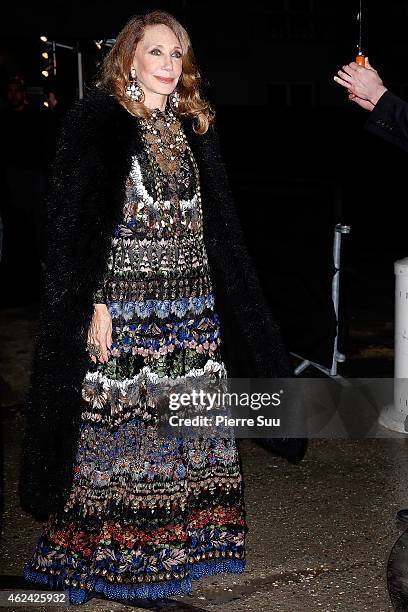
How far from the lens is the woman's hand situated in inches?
150

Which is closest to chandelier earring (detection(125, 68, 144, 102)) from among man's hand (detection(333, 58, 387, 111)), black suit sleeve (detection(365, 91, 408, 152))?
man's hand (detection(333, 58, 387, 111))

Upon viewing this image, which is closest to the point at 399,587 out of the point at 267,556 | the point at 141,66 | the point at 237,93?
the point at 267,556

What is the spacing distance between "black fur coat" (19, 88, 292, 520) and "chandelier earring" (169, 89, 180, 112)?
3.0 inches

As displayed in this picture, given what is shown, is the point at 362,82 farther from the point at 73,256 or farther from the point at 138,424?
the point at 138,424

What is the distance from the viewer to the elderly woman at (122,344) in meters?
3.79

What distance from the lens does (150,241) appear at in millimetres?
3869

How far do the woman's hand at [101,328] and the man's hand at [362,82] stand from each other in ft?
4.16

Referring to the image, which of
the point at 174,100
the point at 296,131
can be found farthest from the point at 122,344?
the point at 296,131

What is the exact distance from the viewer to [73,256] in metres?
3.76

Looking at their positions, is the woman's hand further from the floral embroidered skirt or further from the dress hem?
the dress hem

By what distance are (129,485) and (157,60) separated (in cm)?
170

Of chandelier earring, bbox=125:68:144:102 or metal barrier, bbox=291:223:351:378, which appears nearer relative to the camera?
chandelier earring, bbox=125:68:144:102

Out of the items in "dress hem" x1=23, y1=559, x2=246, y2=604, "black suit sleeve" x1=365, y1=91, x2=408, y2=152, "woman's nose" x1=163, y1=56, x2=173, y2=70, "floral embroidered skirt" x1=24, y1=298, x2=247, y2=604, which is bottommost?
"dress hem" x1=23, y1=559, x2=246, y2=604

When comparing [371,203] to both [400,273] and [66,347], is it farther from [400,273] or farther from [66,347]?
[66,347]
